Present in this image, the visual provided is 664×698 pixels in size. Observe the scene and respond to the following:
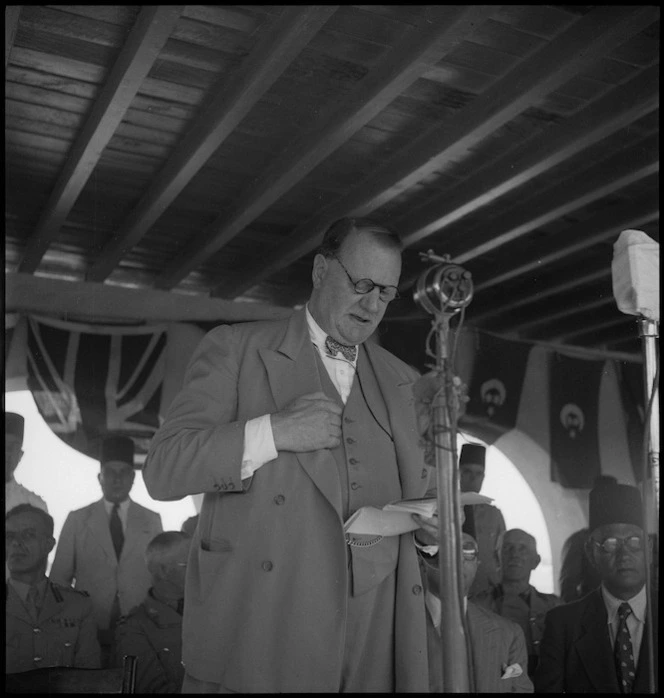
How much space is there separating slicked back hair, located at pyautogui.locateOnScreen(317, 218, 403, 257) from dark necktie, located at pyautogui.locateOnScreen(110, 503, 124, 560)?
3.31 m

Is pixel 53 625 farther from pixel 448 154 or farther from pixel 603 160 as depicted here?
pixel 603 160

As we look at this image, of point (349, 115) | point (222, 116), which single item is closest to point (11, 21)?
point (222, 116)

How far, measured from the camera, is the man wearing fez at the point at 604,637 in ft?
12.8

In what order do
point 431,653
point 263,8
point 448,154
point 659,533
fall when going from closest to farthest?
point 659,533
point 431,653
point 263,8
point 448,154

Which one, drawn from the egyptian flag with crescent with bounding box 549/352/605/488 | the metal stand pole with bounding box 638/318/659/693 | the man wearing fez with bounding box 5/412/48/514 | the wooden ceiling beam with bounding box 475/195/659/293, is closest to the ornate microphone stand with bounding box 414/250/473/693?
the metal stand pole with bounding box 638/318/659/693

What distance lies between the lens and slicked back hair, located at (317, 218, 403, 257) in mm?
2248

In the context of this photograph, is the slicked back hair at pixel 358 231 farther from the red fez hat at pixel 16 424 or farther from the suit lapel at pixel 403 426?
the red fez hat at pixel 16 424

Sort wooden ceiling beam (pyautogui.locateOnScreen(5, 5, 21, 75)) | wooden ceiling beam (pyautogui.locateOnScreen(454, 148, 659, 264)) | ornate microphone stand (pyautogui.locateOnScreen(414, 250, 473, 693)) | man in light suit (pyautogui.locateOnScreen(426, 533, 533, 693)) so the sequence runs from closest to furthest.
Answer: ornate microphone stand (pyautogui.locateOnScreen(414, 250, 473, 693))
wooden ceiling beam (pyautogui.locateOnScreen(5, 5, 21, 75))
wooden ceiling beam (pyautogui.locateOnScreen(454, 148, 659, 264))
man in light suit (pyautogui.locateOnScreen(426, 533, 533, 693))

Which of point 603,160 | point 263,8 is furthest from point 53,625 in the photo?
point 603,160

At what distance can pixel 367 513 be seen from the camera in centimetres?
200

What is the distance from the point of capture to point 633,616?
4121 millimetres

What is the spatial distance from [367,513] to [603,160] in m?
2.24

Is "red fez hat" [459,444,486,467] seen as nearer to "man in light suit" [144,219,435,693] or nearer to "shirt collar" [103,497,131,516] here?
"shirt collar" [103,497,131,516]

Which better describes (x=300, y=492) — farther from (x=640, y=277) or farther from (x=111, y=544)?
(x=111, y=544)
